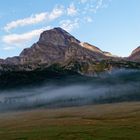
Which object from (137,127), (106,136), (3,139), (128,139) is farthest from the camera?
(137,127)

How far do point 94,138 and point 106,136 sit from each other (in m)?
4.13

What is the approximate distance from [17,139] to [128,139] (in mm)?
34010

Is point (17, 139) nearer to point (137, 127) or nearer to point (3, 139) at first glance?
point (3, 139)

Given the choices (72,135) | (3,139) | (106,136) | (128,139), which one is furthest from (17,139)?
(128,139)

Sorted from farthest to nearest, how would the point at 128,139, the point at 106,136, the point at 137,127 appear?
the point at 137,127 < the point at 106,136 < the point at 128,139

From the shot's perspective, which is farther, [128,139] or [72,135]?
[72,135]

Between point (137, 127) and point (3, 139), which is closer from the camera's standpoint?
point (3, 139)

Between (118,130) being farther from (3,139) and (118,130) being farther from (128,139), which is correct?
(3,139)

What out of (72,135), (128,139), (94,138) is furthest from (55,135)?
(128,139)

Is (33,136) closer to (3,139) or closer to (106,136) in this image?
(3,139)

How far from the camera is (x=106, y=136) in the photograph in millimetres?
114250

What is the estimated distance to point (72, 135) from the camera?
119375 millimetres

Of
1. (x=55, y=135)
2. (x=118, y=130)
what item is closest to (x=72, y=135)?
(x=55, y=135)

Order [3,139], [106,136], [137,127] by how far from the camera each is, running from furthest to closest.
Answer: [137,127] → [3,139] → [106,136]
